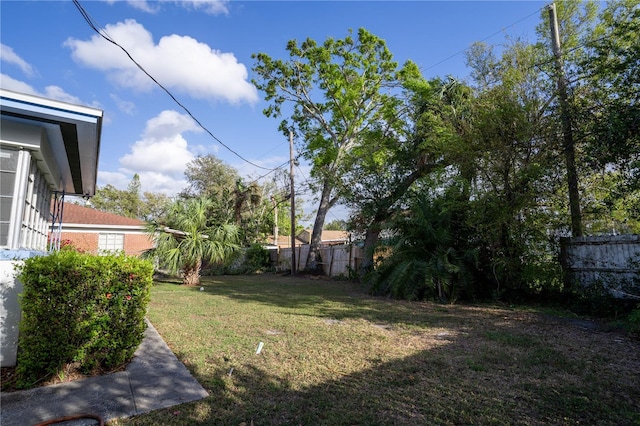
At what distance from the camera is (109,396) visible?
10.6 feet

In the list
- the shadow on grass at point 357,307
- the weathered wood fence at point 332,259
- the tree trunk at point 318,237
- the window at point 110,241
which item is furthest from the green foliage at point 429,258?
the window at point 110,241

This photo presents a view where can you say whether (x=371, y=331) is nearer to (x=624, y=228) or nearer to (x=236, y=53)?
(x=624, y=228)

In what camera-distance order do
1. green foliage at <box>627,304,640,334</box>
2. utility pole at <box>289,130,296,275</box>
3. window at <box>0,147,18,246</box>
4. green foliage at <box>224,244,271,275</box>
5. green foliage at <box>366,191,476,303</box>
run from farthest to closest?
green foliage at <box>224,244,271,275</box> → utility pole at <box>289,130,296,275</box> → green foliage at <box>366,191,476,303</box> → green foliage at <box>627,304,640,334</box> → window at <box>0,147,18,246</box>

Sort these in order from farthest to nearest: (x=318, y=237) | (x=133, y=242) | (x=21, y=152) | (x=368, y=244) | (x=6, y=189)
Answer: (x=133, y=242) < (x=318, y=237) < (x=368, y=244) < (x=21, y=152) < (x=6, y=189)

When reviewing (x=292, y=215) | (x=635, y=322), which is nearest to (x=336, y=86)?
(x=292, y=215)

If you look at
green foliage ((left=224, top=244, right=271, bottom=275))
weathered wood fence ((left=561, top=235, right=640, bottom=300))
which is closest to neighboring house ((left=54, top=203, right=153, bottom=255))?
green foliage ((left=224, top=244, right=271, bottom=275))

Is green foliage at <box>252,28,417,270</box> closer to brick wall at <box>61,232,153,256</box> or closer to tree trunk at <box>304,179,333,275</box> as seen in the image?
tree trunk at <box>304,179,333,275</box>

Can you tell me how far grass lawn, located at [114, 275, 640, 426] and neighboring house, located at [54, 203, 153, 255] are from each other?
53.9 feet

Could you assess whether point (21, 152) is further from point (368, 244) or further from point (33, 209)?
point (368, 244)

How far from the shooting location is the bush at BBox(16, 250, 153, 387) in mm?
3402

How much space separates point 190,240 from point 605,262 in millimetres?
11255

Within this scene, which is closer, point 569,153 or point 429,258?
point 569,153

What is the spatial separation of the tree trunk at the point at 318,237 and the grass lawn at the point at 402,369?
1160 cm

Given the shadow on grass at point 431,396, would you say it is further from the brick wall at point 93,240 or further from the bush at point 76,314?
the brick wall at point 93,240
